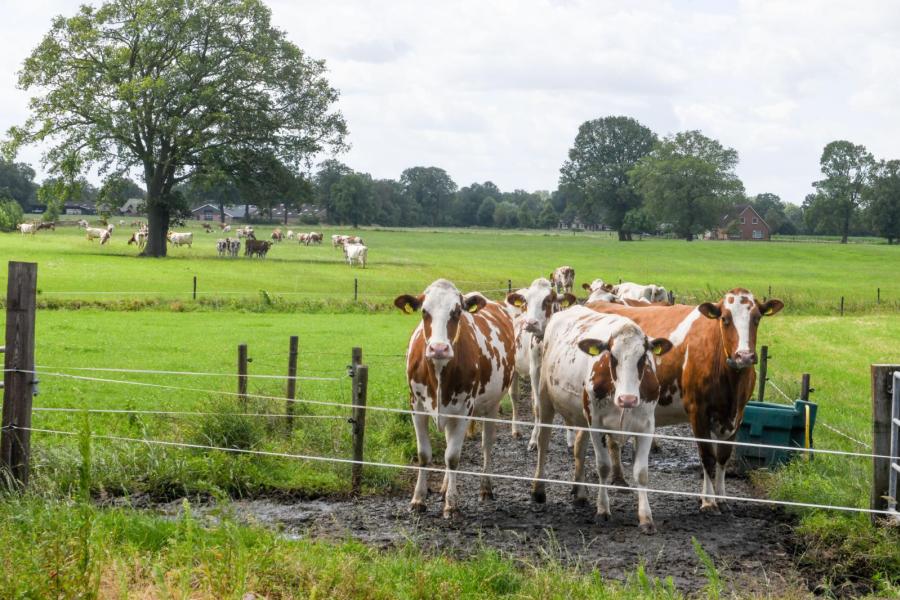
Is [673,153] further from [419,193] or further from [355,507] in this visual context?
[355,507]

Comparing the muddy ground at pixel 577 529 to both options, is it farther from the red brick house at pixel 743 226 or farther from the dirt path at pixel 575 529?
the red brick house at pixel 743 226

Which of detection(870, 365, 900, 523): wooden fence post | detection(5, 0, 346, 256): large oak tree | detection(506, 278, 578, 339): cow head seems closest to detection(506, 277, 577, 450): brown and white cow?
detection(506, 278, 578, 339): cow head

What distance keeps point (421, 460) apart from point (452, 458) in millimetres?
328

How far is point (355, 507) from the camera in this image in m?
10.2

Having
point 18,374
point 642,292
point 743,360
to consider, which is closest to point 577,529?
point 743,360

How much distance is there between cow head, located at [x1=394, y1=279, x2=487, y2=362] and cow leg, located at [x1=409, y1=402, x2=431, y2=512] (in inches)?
28.9

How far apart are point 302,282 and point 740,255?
51.5 metres

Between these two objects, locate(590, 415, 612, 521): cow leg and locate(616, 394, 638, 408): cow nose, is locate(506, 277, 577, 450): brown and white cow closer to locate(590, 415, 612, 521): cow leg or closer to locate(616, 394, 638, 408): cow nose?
locate(590, 415, 612, 521): cow leg

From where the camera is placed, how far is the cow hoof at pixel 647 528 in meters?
9.45

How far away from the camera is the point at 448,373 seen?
34.0 feet

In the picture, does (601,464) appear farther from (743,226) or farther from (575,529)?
(743,226)

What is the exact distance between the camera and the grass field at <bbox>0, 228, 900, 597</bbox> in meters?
8.10

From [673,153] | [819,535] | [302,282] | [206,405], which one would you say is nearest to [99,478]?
[206,405]

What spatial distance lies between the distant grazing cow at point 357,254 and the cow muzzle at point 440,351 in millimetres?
47563
